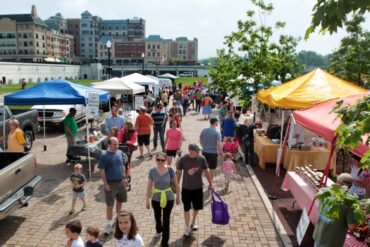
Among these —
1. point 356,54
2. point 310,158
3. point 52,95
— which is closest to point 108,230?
point 52,95

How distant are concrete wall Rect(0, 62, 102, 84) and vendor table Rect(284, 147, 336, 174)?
67.2m

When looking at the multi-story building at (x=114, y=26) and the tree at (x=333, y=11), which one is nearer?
the tree at (x=333, y=11)

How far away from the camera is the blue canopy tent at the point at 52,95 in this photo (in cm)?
1081

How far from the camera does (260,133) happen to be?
41.2ft

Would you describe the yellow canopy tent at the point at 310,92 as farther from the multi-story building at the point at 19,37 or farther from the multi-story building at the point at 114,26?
the multi-story building at the point at 114,26

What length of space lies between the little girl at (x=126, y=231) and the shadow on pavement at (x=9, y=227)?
3.15 m

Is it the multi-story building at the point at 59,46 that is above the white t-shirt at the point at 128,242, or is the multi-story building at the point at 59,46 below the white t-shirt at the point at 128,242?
above

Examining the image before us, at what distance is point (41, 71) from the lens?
81.9 m

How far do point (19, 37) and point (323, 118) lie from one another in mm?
134566

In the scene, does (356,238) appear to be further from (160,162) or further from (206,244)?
(160,162)

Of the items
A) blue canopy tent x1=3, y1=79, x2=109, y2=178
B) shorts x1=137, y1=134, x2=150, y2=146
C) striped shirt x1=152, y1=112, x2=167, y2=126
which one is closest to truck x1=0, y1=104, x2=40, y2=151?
blue canopy tent x1=3, y1=79, x2=109, y2=178

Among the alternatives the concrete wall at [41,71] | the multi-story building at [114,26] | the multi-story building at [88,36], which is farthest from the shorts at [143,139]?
the multi-story building at [114,26]

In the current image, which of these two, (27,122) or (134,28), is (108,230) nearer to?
(27,122)

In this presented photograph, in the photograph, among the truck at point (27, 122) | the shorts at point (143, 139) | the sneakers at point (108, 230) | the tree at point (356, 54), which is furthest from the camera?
the tree at point (356, 54)
